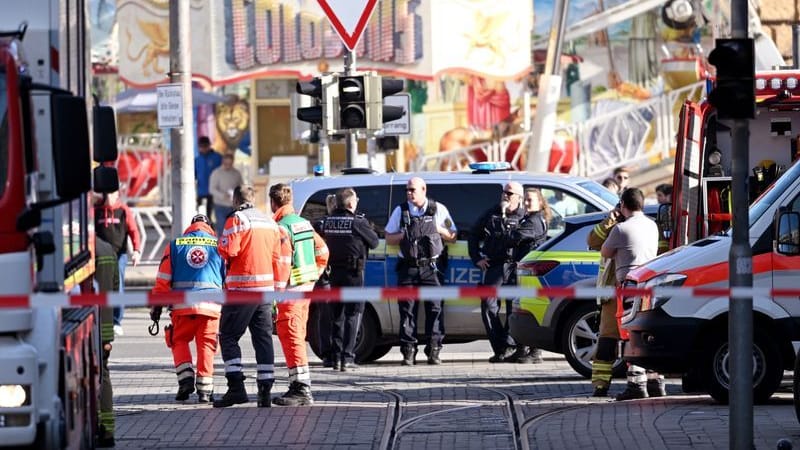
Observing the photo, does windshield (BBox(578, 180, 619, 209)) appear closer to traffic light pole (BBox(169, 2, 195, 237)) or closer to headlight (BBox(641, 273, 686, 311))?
headlight (BBox(641, 273, 686, 311))

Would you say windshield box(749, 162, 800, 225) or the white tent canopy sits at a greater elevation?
the white tent canopy

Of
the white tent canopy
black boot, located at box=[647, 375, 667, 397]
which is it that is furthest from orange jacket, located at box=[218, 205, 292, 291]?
the white tent canopy

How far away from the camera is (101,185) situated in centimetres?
1084

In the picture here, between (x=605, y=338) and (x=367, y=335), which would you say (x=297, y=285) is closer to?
(x=605, y=338)

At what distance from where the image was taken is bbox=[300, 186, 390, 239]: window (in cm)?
1767

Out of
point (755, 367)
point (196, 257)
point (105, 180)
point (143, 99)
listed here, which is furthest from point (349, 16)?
point (143, 99)

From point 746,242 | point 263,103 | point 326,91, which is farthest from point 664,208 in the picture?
point 263,103

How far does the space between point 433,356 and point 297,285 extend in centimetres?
303

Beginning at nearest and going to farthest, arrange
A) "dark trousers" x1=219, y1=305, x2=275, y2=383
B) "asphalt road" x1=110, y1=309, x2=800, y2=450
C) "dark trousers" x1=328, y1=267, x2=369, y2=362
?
1. "asphalt road" x1=110, y1=309, x2=800, y2=450
2. "dark trousers" x1=219, y1=305, x2=275, y2=383
3. "dark trousers" x1=328, y1=267, x2=369, y2=362

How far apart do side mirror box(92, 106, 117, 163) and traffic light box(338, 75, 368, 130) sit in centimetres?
821

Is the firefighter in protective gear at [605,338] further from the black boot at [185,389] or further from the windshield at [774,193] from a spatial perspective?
the black boot at [185,389]

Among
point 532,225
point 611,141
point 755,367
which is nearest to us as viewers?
point 755,367

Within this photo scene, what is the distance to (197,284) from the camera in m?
14.2

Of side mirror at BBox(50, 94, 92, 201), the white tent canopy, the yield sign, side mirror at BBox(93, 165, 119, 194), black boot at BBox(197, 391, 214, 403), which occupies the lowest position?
black boot at BBox(197, 391, 214, 403)
